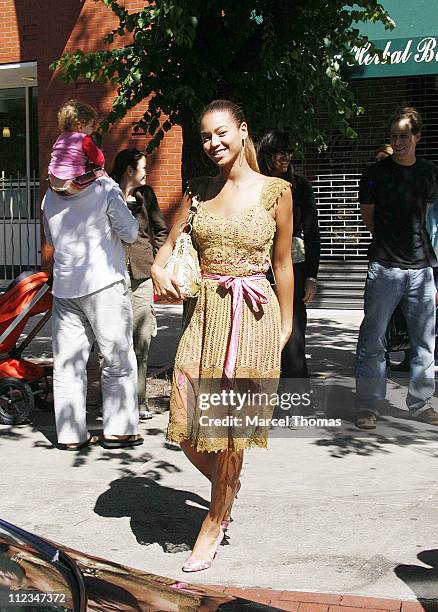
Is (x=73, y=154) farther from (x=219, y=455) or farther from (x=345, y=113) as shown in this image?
(x=345, y=113)

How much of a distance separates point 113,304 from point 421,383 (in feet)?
7.47

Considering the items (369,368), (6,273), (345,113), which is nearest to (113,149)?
(6,273)

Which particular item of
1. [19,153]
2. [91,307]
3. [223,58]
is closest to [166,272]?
[91,307]

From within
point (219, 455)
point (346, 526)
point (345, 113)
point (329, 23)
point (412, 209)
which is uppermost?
point (329, 23)

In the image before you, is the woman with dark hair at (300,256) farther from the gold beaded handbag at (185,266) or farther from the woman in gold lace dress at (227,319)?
the gold beaded handbag at (185,266)

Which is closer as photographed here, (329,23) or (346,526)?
(346,526)

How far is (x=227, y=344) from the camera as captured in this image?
181 inches

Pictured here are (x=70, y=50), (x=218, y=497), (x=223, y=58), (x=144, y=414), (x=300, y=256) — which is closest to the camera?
(x=218, y=497)

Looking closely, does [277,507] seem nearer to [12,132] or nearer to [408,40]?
[408,40]

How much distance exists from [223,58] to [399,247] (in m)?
2.37

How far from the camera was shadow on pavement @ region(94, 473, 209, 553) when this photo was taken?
202 inches

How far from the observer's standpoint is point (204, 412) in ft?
15.1

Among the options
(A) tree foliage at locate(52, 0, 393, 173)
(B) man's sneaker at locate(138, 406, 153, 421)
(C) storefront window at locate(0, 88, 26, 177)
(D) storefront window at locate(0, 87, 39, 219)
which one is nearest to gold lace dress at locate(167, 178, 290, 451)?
(B) man's sneaker at locate(138, 406, 153, 421)

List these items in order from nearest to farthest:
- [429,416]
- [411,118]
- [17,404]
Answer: [411,118] → [429,416] → [17,404]
